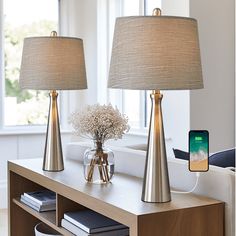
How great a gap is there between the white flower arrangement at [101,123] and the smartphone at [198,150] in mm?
460

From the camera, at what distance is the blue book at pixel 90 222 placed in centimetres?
189

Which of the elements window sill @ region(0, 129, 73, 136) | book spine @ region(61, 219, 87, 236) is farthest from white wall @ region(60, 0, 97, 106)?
book spine @ region(61, 219, 87, 236)

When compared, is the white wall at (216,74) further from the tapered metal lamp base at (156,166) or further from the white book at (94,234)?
the tapered metal lamp base at (156,166)

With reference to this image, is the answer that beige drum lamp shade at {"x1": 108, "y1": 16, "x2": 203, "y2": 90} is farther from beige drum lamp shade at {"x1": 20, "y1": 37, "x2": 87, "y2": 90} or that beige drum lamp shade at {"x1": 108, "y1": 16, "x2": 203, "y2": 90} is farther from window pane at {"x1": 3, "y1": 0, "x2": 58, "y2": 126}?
window pane at {"x1": 3, "y1": 0, "x2": 58, "y2": 126}

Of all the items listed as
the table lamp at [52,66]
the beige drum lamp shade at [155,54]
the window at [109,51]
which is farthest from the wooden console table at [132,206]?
the window at [109,51]

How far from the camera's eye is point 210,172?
165 centimetres

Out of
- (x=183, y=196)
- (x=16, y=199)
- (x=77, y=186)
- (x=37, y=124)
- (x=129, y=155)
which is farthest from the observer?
(x=37, y=124)

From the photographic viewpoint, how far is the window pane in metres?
4.73

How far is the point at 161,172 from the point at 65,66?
0.90m

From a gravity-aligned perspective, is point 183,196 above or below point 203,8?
below

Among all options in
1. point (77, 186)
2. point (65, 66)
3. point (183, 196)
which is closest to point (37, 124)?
point (65, 66)

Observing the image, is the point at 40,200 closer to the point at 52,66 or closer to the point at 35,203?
the point at 35,203

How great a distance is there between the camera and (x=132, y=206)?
1571 mm

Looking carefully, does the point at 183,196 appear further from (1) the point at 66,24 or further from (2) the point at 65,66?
(1) the point at 66,24
